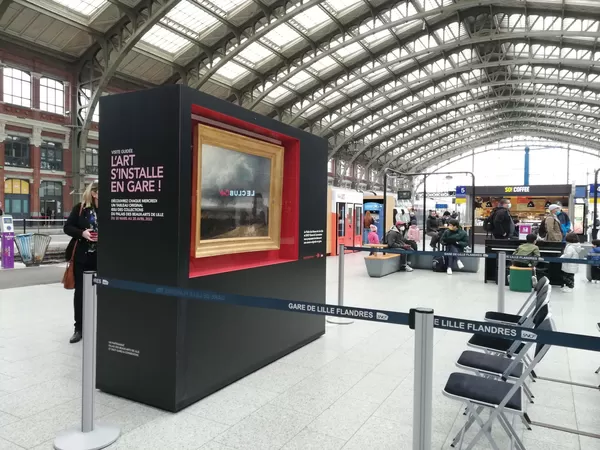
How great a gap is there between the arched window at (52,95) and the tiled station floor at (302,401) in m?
21.3

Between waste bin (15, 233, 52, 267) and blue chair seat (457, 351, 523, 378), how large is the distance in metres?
11.8

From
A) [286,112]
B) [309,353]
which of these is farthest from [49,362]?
[286,112]

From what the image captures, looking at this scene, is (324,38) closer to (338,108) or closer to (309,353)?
(338,108)

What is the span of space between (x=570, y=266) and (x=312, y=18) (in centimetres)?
1780

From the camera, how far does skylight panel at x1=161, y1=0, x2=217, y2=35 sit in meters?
18.2

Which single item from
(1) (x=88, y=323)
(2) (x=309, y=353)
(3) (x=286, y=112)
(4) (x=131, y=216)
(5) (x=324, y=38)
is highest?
(5) (x=324, y=38)

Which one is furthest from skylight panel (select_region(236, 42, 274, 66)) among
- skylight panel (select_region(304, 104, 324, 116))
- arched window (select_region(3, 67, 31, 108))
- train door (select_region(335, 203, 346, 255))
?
arched window (select_region(3, 67, 31, 108))

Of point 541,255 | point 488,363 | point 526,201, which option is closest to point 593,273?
point 541,255

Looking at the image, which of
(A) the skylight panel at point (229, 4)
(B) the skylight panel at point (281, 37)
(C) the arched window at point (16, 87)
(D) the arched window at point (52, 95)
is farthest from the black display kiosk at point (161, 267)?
(D) the arched window at point (52, 95)

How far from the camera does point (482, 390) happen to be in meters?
2.51

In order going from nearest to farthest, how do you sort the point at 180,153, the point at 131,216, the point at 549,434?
the point at 549,434 < the point at 180,153 < the point at 131,216

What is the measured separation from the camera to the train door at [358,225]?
61.2ft

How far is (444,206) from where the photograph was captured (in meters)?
34.0

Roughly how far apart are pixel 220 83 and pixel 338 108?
10.6m
